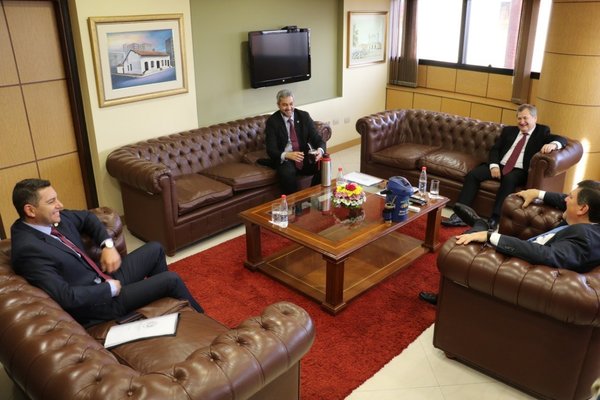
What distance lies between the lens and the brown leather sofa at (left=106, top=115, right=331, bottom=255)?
436 cm

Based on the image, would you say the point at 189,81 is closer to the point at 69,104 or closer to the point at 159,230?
the point at 69,104

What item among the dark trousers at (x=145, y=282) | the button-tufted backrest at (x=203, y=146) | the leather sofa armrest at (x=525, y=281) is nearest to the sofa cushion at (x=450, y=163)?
the button-tufted backrest at (x=203, y=146)

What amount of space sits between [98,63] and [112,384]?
11.6 feet

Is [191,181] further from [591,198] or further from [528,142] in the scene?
[591,198]

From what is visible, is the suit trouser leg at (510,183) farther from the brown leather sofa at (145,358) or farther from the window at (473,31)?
the brown leather sofa at (145,358)

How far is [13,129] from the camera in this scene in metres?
4.37

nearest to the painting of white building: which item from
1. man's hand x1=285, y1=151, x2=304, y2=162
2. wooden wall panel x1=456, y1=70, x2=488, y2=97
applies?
man's hand x1=285, y1=151, x2=304, y2=162

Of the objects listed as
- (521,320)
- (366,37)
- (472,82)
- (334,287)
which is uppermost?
(366,37)

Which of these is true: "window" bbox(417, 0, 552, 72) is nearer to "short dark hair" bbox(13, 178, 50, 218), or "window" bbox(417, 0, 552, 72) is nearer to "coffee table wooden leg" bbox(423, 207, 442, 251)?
"coffee table wooden leg" bbox(423, 207, 442, 251)

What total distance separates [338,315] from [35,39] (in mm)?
3446

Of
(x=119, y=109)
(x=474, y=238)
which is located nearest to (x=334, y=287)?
(x=474, y=238)

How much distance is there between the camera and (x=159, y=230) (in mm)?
4441

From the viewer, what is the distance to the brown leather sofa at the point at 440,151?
4.77m

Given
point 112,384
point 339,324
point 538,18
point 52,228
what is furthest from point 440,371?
point 538,18
